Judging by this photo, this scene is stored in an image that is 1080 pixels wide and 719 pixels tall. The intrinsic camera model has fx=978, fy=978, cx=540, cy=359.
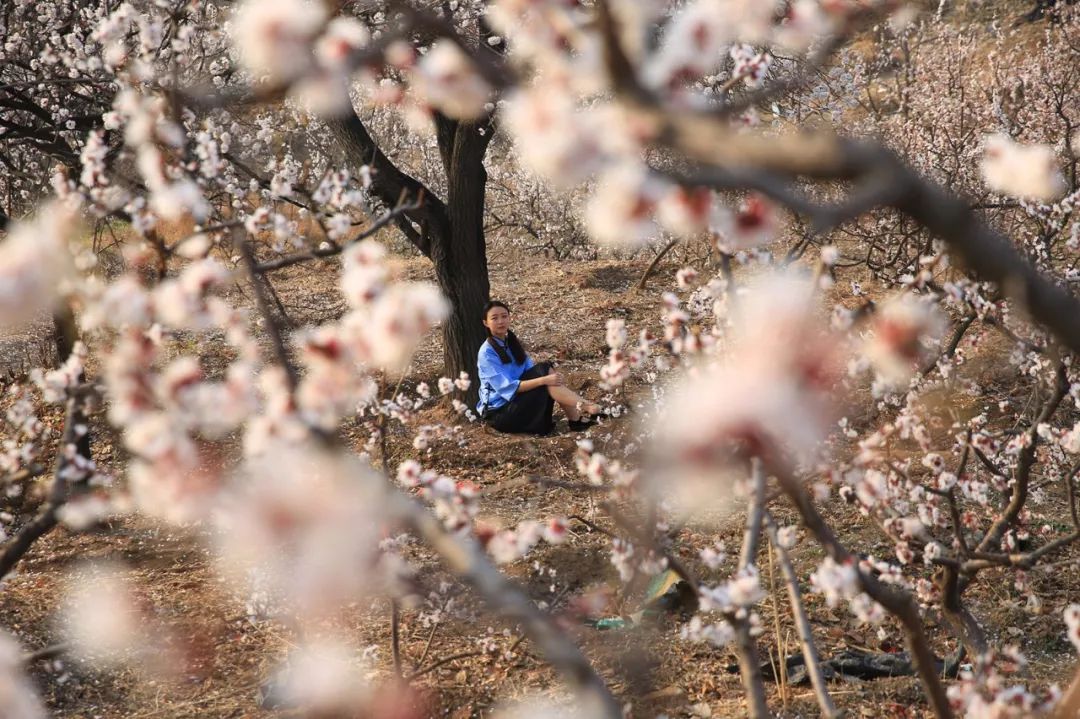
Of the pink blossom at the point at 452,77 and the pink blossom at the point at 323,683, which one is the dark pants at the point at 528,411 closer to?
the pink blossom at the point at 323,683

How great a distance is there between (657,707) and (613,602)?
0.85m

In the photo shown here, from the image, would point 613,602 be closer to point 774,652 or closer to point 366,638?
point 774,652

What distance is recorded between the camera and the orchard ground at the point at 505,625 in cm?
396

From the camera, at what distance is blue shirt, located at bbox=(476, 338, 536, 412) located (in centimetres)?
682

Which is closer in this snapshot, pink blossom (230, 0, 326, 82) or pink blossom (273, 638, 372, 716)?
pink blossom (230, 0, 326, 82)

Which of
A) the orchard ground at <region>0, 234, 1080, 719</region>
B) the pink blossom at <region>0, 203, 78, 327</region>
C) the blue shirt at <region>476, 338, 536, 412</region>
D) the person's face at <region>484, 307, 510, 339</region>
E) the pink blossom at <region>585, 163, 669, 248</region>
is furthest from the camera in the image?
the blue shirt at <region>476, 338, 536, 412</region>

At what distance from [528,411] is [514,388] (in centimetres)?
19

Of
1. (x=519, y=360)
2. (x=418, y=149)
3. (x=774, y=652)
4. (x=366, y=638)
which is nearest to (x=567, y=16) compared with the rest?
(x=774, y=652)

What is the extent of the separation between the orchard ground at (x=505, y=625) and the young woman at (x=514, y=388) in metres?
0.14

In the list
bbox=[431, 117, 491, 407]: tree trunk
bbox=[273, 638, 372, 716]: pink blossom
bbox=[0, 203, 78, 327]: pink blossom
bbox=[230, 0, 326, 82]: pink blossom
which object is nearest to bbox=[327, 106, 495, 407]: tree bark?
bbox=[431, 117, 491, 407]: tree trunk

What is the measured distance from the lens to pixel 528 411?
689 cm

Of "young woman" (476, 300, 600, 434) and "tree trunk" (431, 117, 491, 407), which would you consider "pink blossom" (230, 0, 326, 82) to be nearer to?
"young woman" (476, 300, 600, 434)

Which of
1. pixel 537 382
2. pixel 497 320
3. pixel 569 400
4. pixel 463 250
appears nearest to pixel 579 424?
pixel 569 400

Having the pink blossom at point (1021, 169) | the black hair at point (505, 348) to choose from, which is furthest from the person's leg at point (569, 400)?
the pink blossom at point (1021, 169)
